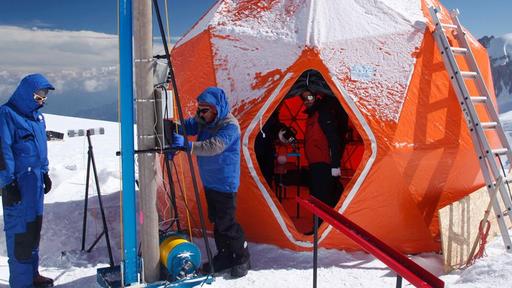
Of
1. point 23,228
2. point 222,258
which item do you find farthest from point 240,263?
point 23,228

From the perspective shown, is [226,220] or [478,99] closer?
[226,220]

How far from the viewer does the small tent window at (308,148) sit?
6113 mm

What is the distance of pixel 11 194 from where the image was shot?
4.36m

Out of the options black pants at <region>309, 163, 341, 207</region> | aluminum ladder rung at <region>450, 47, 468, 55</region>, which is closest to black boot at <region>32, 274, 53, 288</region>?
black pants at <region>309, 163, 341, 207</region>

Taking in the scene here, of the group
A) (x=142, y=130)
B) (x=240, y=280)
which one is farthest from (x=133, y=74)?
(x=240, y=280)

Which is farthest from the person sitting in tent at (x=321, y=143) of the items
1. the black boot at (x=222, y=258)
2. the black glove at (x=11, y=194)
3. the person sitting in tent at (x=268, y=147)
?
the black glove at (x=11, y=194)

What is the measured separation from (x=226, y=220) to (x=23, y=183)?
194cm

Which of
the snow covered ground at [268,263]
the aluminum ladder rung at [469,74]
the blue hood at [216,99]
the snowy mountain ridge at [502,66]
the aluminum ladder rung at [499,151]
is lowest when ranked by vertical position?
the snow covered ground at [268,263]

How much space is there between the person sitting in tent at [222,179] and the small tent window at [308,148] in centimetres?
94

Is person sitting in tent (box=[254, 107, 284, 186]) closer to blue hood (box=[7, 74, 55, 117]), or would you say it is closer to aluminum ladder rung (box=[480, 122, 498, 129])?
aluminum ladder rung (box=[480, 122, 498, 129])

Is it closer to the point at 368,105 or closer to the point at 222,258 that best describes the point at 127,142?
the point at 222,258

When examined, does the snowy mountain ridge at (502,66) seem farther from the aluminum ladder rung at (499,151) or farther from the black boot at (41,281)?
the black boot at (41,281)

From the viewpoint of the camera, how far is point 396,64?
5598mm

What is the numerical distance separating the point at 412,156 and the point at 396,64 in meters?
1.11
